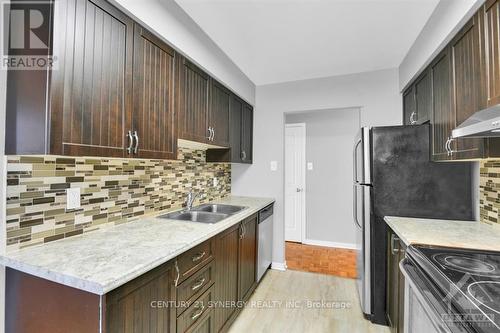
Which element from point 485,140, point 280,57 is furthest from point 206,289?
point 280,57

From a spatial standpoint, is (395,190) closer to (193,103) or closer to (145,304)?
(193,103)

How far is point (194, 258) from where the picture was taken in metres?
1.39

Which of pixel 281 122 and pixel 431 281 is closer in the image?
pixel 431 281

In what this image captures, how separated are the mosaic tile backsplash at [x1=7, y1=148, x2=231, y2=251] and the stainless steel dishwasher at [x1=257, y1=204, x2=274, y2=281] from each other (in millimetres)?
986

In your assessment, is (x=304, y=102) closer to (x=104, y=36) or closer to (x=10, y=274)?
(x=104, y=36)

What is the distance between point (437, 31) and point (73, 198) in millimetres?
2604

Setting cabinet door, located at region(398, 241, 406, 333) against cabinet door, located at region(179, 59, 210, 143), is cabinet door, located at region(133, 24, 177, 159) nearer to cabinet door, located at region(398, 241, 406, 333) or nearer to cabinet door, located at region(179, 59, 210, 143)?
cabinet door, located at region(179, 59, 210, 143)

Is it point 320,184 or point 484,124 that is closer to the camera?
point 484,124

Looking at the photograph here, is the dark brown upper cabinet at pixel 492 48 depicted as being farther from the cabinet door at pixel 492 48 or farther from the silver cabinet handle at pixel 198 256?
the silver cabinet handle at pixel 198 256

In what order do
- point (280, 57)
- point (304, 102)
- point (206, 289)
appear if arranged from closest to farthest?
point (206, 289) → point (280, 57) → point (304, 102)

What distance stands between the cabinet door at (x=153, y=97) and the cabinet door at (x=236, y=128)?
1.02 meters

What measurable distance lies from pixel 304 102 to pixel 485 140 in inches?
77.2

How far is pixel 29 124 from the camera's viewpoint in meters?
1.01

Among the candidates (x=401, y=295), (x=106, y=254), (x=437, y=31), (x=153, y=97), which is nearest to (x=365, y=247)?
(x=401, y=295)
